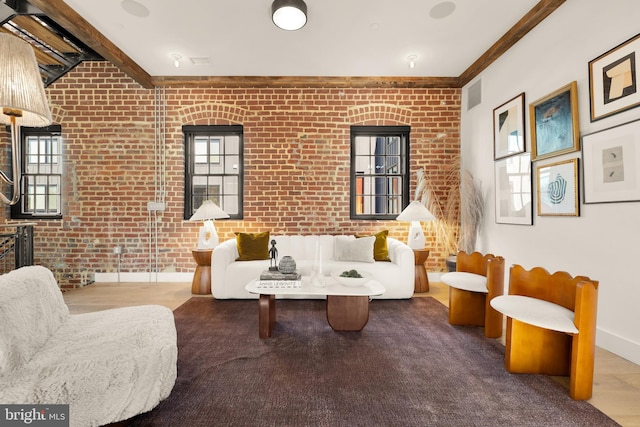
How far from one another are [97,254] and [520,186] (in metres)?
6.07

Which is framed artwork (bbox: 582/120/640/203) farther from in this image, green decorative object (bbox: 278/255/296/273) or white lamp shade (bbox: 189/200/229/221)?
white lamp shade (bbox: 189/200/229/221)

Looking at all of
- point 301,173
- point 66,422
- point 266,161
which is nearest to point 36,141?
point 266,161

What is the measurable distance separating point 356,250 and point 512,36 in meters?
3.11

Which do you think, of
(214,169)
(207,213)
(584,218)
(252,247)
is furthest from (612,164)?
(214,169)

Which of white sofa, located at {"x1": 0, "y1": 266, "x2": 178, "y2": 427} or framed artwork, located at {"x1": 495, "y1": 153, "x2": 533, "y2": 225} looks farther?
framed artwork, located at {"x1": 495, "y1": 153, "x2": 533, "y2": 225}

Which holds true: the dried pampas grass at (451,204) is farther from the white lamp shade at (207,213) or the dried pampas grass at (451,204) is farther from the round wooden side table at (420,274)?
the white lamp shade at (207,213)

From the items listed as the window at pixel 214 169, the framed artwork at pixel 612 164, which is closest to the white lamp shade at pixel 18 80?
the framed artwork at pixel 612 164

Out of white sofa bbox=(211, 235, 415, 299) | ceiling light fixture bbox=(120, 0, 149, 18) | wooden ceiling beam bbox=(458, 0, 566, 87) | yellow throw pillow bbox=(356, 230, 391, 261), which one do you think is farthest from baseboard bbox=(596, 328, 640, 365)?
ceiling light fixture bbox=(120, 0, 149, 18)

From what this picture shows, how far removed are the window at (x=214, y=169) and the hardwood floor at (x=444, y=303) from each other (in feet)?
4.53

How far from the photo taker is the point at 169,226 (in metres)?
4.93

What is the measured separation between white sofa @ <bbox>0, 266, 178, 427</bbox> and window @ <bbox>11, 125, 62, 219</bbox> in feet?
12.8

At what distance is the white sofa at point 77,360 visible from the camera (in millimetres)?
1410

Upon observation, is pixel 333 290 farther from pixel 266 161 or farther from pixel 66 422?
pixel 266 161

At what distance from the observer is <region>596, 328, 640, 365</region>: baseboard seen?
2.33m
